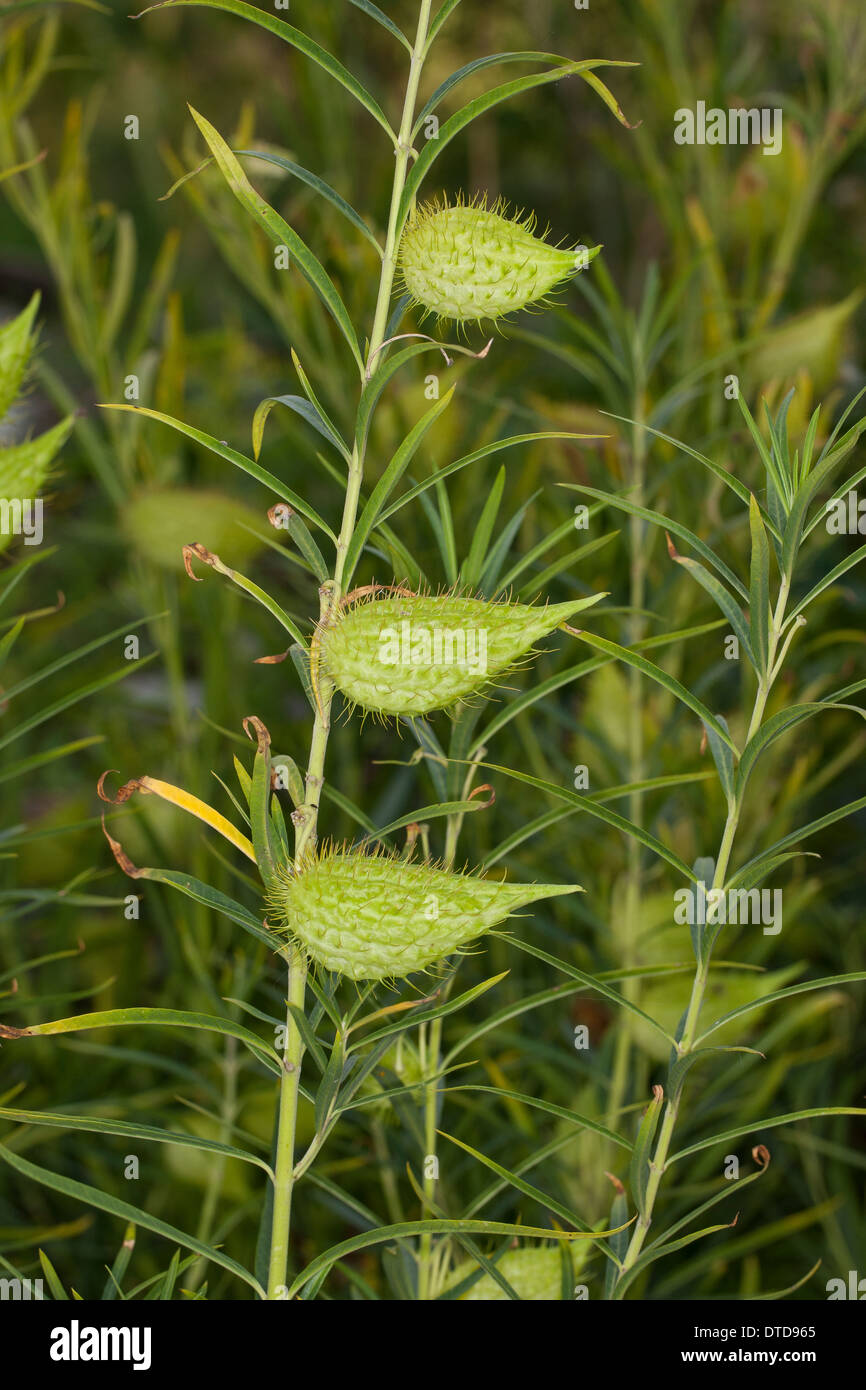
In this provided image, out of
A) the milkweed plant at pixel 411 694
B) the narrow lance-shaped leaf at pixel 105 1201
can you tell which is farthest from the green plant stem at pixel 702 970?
the narrow lance-shaped leaf at pixel 105 1201

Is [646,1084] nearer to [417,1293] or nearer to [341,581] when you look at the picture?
[417,1293]

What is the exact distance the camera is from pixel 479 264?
244mm

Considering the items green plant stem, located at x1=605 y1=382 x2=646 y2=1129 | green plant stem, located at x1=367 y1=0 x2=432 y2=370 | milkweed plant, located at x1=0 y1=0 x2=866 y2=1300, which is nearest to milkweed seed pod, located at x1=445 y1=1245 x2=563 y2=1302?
milkweed plant, located at x1=0 y1=0 x2=866 y2=1300

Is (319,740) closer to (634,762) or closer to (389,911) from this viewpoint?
(389,911)

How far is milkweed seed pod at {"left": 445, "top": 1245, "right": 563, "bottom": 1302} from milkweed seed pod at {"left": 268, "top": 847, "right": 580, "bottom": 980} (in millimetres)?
130

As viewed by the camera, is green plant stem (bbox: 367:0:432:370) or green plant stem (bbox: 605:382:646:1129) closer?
green plant stem (bbox: 367:0:432:370)

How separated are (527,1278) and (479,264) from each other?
28 centimetres

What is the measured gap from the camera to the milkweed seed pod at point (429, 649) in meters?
0.24

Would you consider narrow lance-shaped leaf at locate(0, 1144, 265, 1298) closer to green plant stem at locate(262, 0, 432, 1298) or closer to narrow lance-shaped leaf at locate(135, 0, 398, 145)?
green plant stem at locate(262, 0, 432, 1298)

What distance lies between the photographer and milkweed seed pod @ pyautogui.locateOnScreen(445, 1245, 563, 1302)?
12.6 inches

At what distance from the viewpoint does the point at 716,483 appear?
60 centimetres

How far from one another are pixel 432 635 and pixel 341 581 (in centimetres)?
3

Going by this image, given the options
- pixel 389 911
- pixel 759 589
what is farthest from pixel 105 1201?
pixel 759 589
